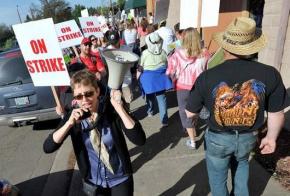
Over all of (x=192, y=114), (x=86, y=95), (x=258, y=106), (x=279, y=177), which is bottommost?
(x=279, y=177)

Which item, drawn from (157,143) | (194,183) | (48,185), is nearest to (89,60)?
(157,143)

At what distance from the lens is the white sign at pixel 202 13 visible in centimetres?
610

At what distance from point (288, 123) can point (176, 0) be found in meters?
11.5

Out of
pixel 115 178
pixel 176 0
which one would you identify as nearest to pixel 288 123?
pixel 115 178

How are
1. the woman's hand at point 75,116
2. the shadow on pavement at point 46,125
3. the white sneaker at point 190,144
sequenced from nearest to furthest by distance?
1. the woman's hand at point 75,116
2. the white sneaker at point 190,144
3. the shadow on pavement at point 46,125

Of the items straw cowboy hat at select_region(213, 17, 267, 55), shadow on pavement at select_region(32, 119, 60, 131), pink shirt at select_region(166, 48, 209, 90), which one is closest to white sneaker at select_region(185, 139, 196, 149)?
pink shirt at select_region(166, 48, 209, 90)

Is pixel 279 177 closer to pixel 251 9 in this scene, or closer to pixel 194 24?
pixel 194 24

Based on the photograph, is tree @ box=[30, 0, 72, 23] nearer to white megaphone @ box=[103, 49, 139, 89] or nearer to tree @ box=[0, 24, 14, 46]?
tree @ box=[0, 24, 14, 46]

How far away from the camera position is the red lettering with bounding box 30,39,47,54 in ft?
13.2

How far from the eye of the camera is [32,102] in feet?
23.8

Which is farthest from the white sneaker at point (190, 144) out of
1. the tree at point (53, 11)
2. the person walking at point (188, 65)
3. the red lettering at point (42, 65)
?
the tree at point (53, 11)

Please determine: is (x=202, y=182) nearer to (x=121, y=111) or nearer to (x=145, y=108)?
(x=121, y=111)

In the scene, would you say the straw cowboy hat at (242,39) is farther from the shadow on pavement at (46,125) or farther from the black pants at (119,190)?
the shadow on pavement at (46,125)

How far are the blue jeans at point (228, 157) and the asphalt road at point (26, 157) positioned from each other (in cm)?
275
